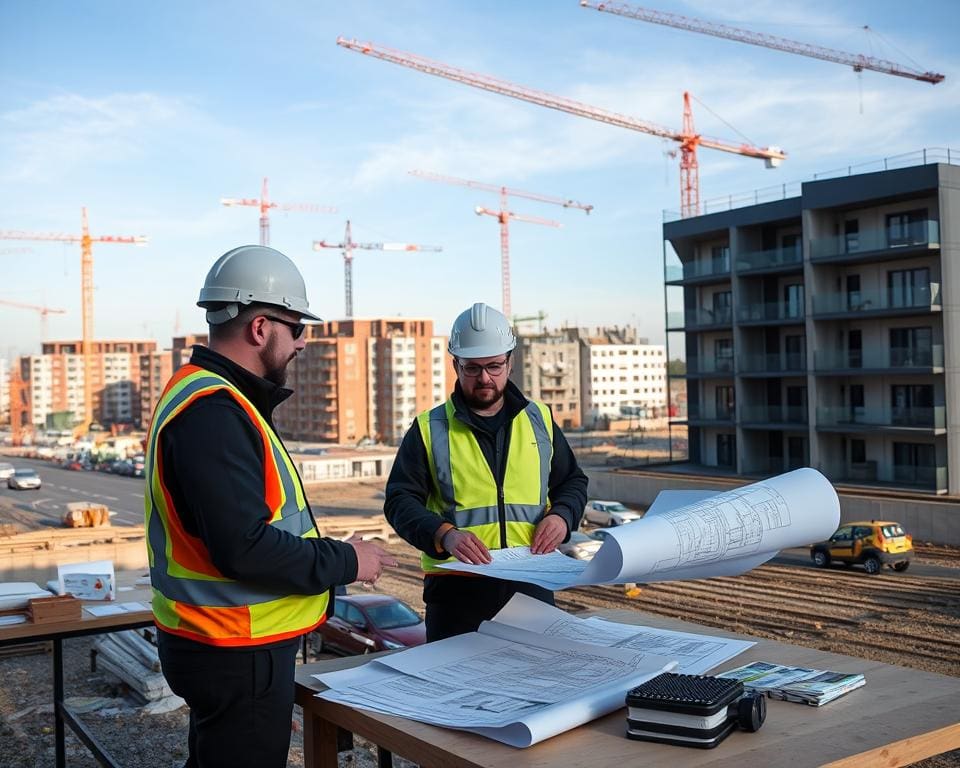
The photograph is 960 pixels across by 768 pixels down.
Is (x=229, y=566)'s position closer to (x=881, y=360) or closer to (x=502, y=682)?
(x=502, y=682)

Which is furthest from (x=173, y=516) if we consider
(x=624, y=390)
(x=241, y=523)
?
(x=624, y=390)

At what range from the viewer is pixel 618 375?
126000 millimetres

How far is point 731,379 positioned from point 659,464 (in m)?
4.73

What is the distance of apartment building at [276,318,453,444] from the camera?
92500mm

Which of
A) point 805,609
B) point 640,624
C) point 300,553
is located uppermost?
point 300,553

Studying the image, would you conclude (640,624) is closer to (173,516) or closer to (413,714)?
(413,714)

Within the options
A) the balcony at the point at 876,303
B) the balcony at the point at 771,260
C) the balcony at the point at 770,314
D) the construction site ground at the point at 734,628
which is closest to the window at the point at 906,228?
the balcony at the point at 876,303

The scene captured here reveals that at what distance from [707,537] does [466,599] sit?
1293 mm

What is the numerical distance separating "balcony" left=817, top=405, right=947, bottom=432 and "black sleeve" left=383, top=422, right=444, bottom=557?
28069 mm

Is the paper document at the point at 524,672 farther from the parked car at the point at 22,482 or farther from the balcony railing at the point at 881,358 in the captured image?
the parked car at the point at 22,482

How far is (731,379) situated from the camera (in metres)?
36.2

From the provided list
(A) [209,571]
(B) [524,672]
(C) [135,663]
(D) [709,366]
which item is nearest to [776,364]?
(D) [709,366]

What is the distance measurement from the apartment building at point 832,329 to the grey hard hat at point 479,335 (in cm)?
2785

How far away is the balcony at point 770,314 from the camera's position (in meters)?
32.9
